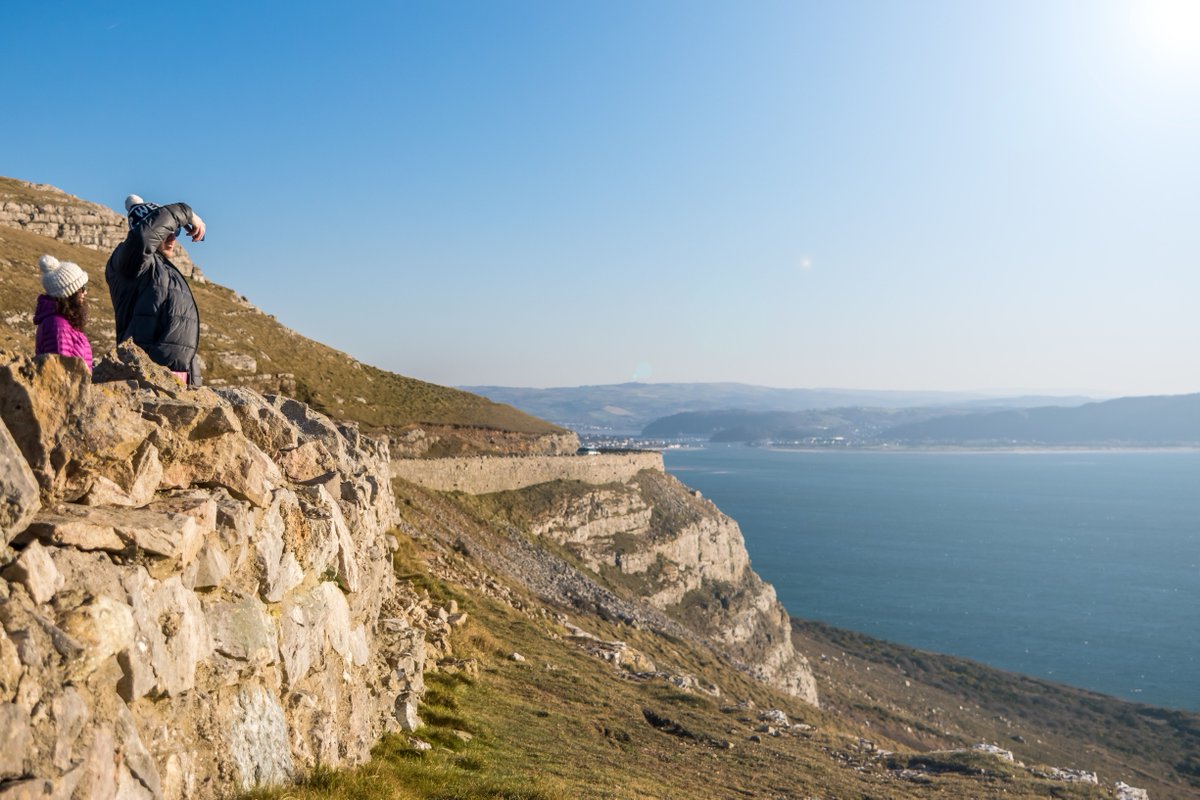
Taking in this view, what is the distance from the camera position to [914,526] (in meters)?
150

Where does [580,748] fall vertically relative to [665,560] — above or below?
above

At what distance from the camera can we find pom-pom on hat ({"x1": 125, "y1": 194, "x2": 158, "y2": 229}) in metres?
6.41

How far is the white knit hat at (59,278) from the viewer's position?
5727 mm

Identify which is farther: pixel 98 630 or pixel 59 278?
pixel 59 278

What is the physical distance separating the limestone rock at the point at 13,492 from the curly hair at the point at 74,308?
233 cm

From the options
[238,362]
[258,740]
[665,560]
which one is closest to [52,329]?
[258,740]

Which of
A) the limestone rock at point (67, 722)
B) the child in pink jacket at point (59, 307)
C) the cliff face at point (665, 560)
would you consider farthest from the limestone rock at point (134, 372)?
the cliff face at point (665, 560)

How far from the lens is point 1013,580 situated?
108m

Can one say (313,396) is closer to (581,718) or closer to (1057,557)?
(581,718)

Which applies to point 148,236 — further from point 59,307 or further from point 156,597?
point 156,597

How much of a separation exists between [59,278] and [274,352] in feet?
222

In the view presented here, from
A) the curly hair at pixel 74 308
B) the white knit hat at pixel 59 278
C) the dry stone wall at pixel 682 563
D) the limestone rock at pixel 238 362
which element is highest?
the limestone rock at pixel 238 362

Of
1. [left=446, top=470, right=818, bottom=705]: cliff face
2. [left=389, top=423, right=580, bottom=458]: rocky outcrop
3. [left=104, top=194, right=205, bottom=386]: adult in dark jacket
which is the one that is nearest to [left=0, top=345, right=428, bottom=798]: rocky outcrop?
[left=104, top=194, right=205, bottom=386]: adult in dark jacket

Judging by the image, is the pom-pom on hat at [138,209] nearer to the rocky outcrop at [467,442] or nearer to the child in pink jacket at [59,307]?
the child in pink jacket at [59,307]
